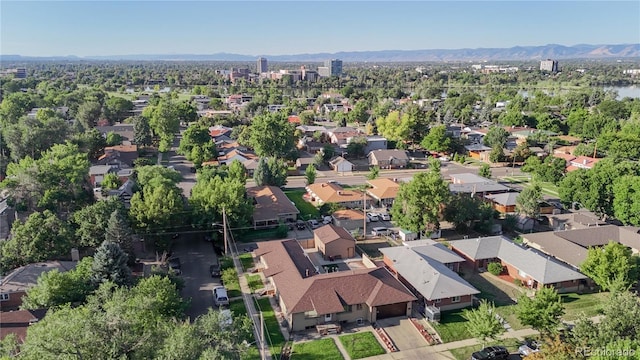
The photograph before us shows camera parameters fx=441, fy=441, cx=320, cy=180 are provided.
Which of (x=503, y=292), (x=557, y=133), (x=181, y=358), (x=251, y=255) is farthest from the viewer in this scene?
(x=557, y=133)

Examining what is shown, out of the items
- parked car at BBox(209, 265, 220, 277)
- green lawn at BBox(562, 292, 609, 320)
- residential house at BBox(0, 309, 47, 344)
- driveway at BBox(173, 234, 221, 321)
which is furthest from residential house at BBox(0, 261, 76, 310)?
green lawn at BBox(562, 292, 609, 320)

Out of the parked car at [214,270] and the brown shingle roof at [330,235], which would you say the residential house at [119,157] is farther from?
the brown shingle roof at [330,235]

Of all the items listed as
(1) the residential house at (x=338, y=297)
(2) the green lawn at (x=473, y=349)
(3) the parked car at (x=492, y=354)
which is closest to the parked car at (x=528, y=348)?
(2) the green lawn at (x=473, y=349)

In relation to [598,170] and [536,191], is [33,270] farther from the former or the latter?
[598,170]

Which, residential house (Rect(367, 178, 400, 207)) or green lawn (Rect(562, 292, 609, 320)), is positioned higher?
residential house (Rect(367, 178, 400, 207))

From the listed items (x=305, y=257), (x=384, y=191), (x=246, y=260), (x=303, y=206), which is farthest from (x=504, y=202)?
(x=246, y=260)

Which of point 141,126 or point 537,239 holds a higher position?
point 141,126

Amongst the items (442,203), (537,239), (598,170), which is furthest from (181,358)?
(598,170)

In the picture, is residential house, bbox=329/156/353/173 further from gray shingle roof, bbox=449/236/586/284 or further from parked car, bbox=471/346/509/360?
parked car, bbox=471/346/509/360
